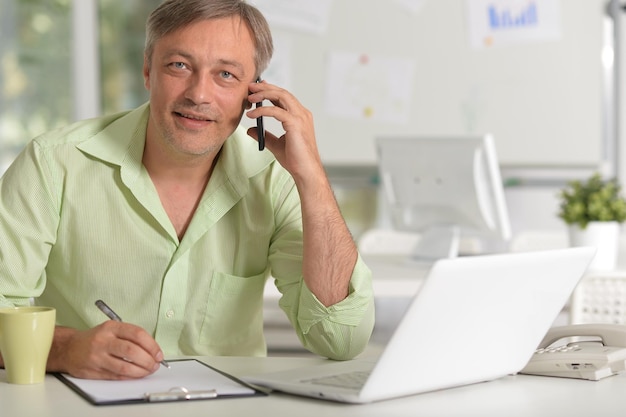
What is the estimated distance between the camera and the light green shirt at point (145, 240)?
1.66 meters

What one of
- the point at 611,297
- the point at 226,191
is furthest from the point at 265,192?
the point at 611,297

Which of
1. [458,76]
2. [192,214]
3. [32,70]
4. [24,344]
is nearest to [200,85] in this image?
[192,214]

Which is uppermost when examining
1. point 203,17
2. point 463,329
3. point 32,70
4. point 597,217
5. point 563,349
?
point 203,17

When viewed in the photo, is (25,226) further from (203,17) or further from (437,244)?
(437,244)

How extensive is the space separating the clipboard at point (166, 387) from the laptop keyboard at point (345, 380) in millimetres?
81

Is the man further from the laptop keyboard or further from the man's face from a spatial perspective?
the laptop keyboard

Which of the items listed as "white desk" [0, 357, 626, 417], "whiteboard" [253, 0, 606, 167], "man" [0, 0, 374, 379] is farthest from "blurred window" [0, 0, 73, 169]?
"white desk" [0, 357, 626, 417]

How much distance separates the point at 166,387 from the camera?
1.24 m

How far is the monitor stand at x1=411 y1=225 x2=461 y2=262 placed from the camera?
3146mm

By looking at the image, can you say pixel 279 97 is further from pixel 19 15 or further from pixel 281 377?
pixel 19 15

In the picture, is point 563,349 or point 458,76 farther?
point 458,76

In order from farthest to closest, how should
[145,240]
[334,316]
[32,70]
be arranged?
[32,70] → [145,240] → [334,316]

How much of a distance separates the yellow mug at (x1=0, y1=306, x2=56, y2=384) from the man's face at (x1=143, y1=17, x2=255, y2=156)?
47 cm

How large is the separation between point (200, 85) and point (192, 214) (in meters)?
0.25
